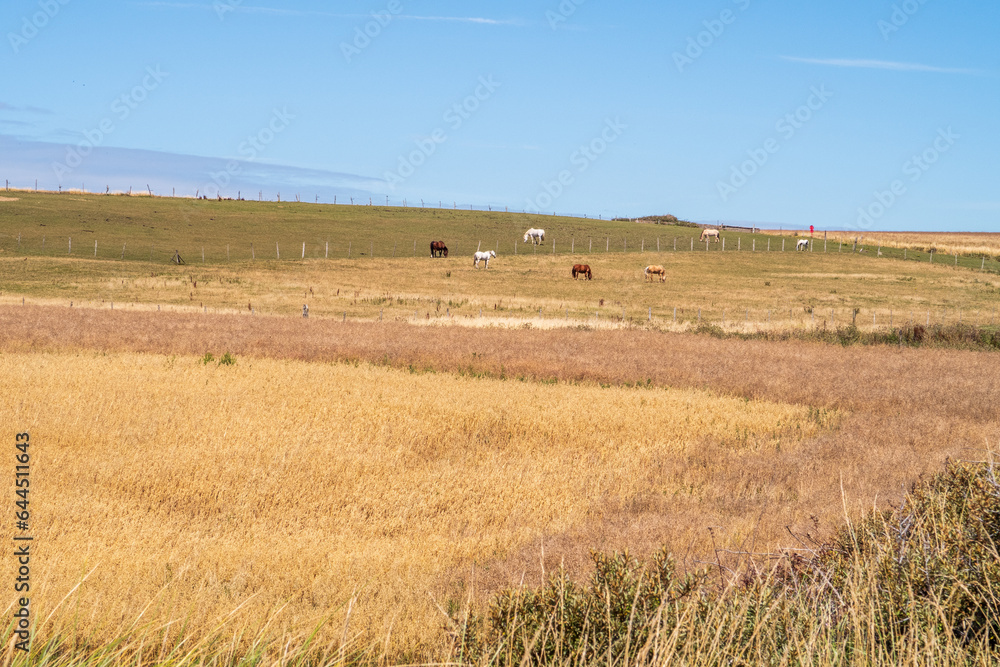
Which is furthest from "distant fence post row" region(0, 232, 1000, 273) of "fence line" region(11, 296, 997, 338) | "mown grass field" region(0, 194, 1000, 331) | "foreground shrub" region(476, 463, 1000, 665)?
"foreground shrub" region(476, 463, 1000, 665)

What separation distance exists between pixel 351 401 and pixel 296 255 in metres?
66.0

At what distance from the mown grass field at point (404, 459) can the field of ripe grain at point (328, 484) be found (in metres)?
0.05

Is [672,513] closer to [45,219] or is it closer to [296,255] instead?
[296,255]

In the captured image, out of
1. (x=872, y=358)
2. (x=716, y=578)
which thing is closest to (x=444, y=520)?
(x=716, y=578)

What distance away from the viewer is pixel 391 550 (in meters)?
8.48

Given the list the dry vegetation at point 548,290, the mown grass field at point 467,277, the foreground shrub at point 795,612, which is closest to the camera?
the foreground shrub at point 795,612

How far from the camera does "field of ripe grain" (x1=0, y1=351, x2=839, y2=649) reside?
689 cm

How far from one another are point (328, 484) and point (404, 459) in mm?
1799

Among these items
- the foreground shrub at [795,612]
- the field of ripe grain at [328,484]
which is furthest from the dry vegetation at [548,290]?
the foreground shrub at [795,612]

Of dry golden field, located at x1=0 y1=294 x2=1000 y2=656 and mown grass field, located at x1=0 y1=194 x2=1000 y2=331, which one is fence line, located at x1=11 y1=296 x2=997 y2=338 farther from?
dry golden field, located at x1=0 y1=294 x2=1000 y2=656

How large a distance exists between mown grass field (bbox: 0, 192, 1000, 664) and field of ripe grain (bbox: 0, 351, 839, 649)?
0.16ft

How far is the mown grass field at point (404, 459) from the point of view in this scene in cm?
670

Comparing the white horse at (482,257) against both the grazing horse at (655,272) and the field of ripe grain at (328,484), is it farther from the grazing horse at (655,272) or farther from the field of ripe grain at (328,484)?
the field of ripe grain at (328,484)

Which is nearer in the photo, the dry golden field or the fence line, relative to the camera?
the dry golden field
